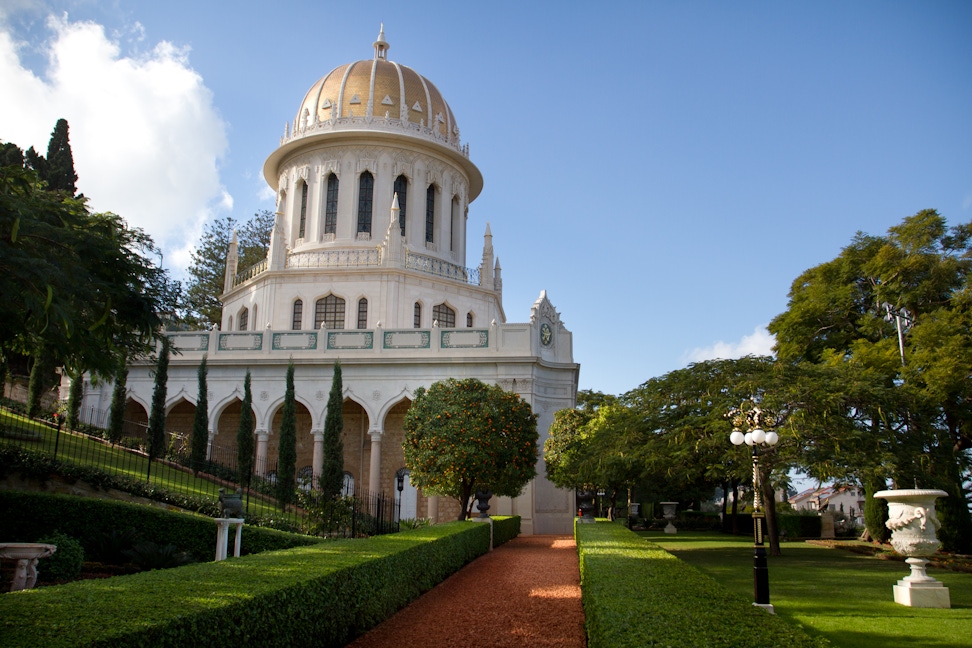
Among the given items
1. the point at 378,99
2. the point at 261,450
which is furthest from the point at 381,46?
the point at 261,450

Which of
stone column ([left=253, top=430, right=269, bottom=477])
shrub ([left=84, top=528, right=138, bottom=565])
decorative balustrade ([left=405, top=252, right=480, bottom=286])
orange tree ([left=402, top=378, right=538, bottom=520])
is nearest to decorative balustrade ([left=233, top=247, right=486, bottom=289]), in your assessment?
decorative balustrade ([left=405, top=252, right=480, bottom=286])

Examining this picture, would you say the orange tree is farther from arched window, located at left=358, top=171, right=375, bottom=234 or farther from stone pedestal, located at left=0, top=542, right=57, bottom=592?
arched window, located at left=358, top=171, right=375, bottom=234

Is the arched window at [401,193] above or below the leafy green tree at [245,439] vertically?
above

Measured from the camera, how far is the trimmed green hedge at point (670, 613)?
224 inches

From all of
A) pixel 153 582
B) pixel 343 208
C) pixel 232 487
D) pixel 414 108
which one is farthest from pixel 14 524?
pixel 414 108

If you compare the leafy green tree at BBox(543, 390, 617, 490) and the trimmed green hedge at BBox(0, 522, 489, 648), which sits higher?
the leafy green tree at BBox(543, 390, 617, 490)

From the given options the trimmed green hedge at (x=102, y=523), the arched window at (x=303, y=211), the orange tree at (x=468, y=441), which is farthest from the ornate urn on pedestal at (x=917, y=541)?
the arched window at (x=303, y=211)

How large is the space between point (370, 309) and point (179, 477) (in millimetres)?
12816

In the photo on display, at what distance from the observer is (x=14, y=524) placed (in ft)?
43.9

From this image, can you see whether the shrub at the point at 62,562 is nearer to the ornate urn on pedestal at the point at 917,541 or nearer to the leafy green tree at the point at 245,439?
the ornate urn on pedestal at the point at 917,541

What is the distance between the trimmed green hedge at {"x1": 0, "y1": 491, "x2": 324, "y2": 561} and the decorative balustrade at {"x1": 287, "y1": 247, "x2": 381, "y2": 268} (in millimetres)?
22172

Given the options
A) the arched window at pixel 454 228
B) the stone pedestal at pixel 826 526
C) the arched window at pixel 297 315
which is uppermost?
the arched window at pixel 454 228

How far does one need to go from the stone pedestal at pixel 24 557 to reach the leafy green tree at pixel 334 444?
Answer: 1630 centimetres

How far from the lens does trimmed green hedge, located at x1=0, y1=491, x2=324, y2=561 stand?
13.5 m
